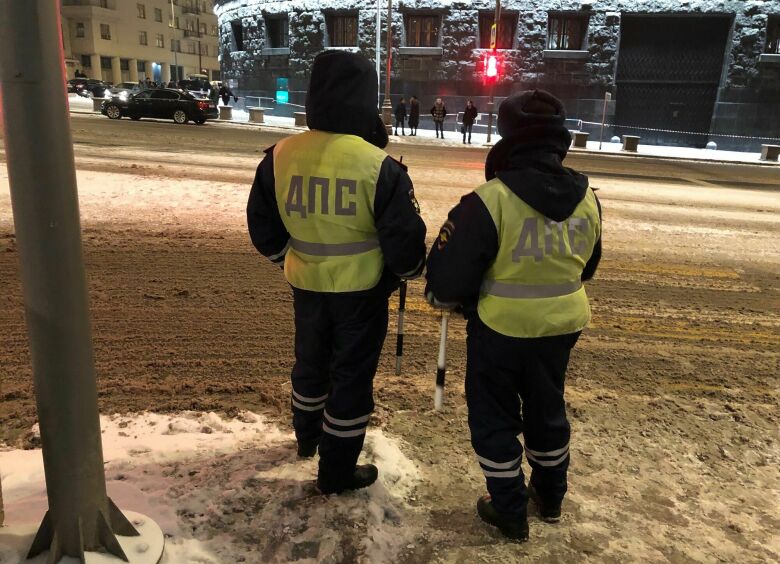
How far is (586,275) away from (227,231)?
6.00 metres

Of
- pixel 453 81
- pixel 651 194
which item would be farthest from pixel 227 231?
pixel 453 81

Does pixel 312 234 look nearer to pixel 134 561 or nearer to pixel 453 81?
pixel 134 561

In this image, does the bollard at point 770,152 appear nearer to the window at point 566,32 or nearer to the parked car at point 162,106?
the window at point 566,32

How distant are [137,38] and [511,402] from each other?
3029 inches

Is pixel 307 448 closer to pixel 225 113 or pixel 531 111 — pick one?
pixel 531 111

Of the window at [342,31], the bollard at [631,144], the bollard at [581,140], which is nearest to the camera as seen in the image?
the bollard at [631,144]

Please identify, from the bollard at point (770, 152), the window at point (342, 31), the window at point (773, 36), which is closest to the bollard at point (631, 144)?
the bollard at point (770, 152)

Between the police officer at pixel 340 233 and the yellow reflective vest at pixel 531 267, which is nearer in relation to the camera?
the yellow reflective vest at pixel 531 267

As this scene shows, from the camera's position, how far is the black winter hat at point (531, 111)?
249 cm

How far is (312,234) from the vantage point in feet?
9.10

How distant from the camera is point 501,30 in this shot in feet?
104

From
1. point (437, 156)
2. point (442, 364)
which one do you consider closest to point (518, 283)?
point (442, 364)

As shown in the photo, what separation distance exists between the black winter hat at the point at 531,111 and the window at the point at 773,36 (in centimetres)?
3246

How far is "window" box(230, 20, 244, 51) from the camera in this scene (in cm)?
3869
